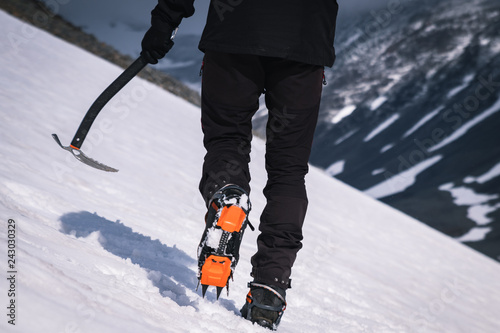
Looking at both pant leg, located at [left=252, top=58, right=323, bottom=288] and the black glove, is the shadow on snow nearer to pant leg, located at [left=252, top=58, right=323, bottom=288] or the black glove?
pant leg, located at [left=252, top=58, right=323, bottom=288]

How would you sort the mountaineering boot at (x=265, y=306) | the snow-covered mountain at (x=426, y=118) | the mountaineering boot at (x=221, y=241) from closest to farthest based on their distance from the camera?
the mountaineering boot at (x=221, y=241) < the mountaineering boot at (x=265, y=306) < the snow-covered mountain at (x=426, y=118)

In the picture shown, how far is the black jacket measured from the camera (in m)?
1.17

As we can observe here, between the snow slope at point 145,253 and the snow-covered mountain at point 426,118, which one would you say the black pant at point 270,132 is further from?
the snow-covered mountain at point 426,118

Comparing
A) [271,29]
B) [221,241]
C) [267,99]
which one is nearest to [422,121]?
[267,99]

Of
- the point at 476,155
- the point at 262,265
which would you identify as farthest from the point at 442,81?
the point at 262,265

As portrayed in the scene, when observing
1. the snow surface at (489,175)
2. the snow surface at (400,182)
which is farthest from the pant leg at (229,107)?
the snow surface at (400,182)

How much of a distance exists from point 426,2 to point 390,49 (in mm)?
22920

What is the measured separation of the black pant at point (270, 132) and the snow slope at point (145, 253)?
26 centimetres

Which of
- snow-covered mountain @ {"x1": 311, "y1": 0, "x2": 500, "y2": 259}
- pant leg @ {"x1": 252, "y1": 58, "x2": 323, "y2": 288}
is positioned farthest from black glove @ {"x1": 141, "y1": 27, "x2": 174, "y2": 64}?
snow-covered mountain @ {"x1": 311, "y1": 0, "x2": 500, "y2": 259}

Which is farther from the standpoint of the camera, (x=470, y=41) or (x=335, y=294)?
(x=470, y=41)

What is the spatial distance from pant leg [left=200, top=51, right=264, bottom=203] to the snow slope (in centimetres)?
40

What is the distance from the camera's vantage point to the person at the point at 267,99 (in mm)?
1174

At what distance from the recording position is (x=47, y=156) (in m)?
2.44

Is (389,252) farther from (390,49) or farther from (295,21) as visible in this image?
(390,49)
